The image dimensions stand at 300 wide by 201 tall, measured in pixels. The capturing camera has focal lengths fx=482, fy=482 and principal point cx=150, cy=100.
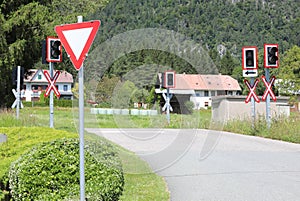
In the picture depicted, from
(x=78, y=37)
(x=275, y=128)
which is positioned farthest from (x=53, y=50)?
(x=78, y=37)

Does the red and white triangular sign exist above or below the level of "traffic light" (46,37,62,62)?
below

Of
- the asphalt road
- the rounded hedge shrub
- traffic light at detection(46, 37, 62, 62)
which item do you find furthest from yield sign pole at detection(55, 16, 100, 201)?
traffic light at detection(46, 37, 62, 62)

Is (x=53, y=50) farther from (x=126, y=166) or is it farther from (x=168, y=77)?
(x=126, y=166)

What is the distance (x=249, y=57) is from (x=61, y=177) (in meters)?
16.2

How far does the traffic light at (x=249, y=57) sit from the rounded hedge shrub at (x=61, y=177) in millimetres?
15600

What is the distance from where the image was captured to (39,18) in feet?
91.7

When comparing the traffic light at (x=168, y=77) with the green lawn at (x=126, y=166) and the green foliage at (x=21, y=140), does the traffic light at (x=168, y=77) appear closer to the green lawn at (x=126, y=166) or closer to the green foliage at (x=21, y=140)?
the green lawn at (x=126, y=166)

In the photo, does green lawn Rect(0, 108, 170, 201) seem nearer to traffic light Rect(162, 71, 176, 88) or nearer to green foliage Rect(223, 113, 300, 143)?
traffic light Rect(162, 71, 176, 88)

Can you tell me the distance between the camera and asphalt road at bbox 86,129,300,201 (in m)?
8.41

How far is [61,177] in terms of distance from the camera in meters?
6.55

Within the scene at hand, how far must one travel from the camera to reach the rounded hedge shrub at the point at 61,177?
254 inches

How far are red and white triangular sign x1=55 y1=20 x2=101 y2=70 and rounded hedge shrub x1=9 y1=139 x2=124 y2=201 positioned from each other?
1.47 meters

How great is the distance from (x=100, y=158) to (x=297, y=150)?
36.7 ft

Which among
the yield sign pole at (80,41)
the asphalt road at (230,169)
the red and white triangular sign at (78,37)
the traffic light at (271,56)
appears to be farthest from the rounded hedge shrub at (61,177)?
the traffic light at (271,56)
